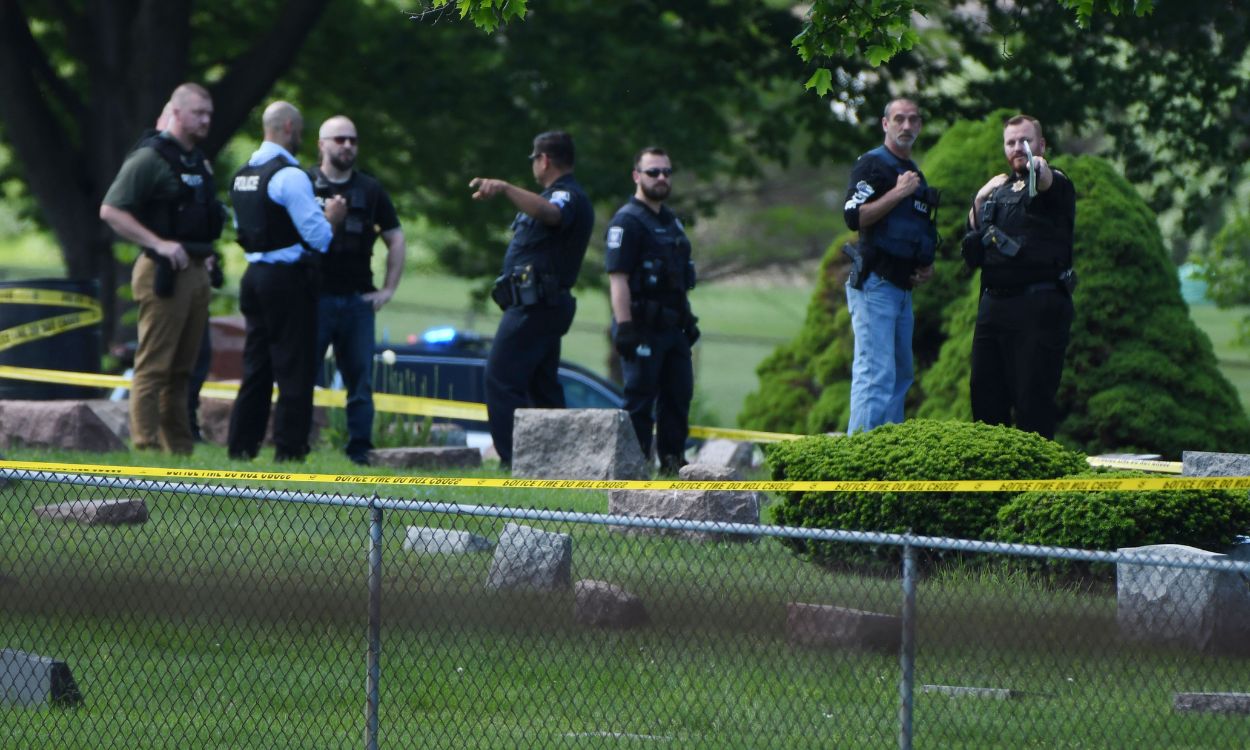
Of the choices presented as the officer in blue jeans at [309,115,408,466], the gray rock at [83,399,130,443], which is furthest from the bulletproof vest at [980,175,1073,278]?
the gray rock at [83,399,130,443]

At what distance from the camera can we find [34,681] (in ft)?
19.6

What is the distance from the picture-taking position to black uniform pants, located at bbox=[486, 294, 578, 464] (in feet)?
34.0

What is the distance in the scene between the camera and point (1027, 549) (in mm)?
4711

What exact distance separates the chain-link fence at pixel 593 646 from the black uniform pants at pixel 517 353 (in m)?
4.18

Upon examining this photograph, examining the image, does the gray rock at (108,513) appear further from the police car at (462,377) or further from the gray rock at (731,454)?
the police car at (462,377)

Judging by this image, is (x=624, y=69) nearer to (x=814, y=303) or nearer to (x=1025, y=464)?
(x=814, y=303)

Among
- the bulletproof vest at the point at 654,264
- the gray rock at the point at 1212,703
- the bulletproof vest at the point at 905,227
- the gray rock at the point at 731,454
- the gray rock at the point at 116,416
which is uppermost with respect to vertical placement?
the bulletproof vest at the point at 905,227

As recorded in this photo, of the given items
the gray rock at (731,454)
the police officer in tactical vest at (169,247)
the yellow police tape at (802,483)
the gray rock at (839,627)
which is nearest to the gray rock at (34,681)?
the yellow police tape at (802,483)

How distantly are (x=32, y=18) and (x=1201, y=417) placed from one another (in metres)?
13.8

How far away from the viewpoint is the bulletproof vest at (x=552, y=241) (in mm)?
10312

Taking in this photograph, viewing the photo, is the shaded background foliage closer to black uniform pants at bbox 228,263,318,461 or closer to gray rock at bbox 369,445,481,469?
gray rock at bbox 369,445,481,469

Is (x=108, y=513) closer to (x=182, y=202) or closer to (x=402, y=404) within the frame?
(x=182, y=202)

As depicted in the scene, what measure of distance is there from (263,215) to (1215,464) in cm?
508

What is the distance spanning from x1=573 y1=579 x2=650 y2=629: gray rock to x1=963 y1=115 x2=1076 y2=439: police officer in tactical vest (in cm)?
402
